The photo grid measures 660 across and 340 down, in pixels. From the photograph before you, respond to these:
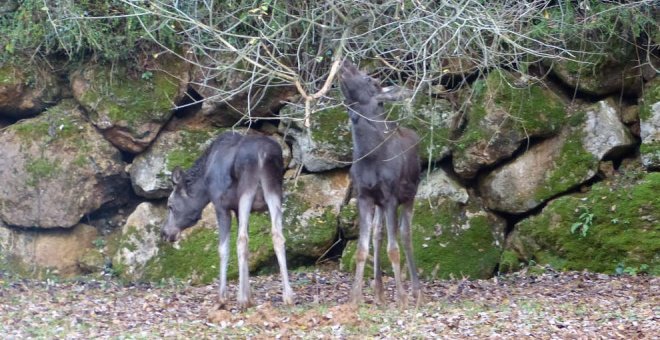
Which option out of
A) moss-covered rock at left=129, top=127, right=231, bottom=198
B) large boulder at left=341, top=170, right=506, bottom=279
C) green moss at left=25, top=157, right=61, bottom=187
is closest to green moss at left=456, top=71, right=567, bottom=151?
large boulder at left=341, top=170, right=506, bottom=279

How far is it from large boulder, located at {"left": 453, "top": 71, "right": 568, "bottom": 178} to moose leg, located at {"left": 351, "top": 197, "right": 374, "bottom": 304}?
2555mm

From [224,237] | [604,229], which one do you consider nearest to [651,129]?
[604,229]

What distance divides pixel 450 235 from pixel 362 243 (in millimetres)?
2653

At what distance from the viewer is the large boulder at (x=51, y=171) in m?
13.2

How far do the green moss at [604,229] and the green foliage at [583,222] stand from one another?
3cm

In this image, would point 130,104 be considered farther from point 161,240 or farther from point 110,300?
point 110,300

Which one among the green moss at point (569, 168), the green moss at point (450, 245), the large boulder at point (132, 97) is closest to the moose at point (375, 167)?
the green moss at point (450, 245)

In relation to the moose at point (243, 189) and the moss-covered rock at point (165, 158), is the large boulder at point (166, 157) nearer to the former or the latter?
the moss-covered rock at point (165, 158)

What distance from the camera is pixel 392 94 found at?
34.0 feet

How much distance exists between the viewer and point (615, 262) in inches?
468

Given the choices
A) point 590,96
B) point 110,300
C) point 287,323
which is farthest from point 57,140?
point 590,96

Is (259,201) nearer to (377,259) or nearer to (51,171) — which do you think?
(377,259)

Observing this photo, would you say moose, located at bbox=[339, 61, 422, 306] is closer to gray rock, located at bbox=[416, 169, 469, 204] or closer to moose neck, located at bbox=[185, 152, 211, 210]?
moose neck, located at bbox=[185, 152, 211, 210]

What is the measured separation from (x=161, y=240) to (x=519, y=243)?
4636mm
